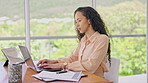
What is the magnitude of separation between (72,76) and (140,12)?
10.2ft

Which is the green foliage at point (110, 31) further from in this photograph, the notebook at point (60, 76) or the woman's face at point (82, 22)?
the notebook at point (60, 76)

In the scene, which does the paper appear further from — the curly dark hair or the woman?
the curly dark hair

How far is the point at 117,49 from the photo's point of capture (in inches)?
183

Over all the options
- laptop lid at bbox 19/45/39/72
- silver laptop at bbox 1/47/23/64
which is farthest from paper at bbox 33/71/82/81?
silver laptop at bbox 1/47/23/64

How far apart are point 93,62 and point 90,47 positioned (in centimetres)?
20

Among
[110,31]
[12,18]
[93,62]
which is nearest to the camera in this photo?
[93,62]

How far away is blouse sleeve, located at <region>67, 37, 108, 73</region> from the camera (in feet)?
7.57

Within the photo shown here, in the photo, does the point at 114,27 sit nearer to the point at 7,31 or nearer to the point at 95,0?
the point at 95,0

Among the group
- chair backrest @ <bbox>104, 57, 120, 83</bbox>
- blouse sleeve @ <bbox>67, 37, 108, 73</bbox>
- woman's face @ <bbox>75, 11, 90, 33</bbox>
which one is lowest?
chair backrest @ <bbox>104, 57, 120, 83</bbox>

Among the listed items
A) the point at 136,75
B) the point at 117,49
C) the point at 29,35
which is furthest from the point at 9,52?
the point at 136,75

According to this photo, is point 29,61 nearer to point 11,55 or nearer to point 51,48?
point 11,55

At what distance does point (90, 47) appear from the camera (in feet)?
8.11

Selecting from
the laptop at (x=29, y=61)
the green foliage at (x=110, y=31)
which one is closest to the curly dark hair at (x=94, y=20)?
the laptop at (x=29, y=61)

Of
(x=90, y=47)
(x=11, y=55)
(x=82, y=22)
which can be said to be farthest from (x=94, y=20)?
(x=11, y=55)
